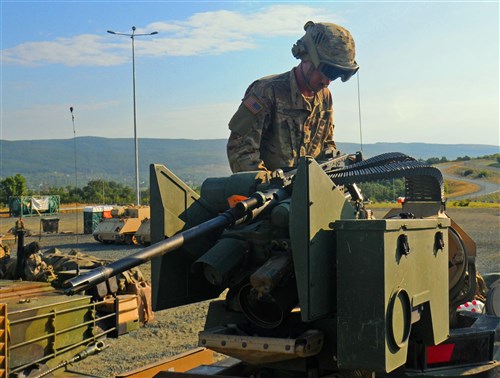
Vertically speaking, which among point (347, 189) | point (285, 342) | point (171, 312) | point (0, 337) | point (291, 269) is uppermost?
point (347, 189)

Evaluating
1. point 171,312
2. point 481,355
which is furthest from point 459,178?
point 481,355

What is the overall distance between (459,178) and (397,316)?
4915 cm

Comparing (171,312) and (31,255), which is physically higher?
(31,255)

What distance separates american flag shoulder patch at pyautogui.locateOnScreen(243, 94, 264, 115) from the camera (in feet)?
18.6

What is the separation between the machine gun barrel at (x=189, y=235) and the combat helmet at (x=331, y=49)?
5.27 ft

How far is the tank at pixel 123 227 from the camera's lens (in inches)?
1024

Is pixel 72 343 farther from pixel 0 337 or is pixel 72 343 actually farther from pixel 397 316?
pixel 397 316

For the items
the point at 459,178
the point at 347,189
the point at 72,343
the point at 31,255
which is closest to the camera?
the point at 347,189

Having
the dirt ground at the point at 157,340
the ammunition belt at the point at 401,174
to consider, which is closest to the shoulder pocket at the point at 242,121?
the ammunition belt at the point at 401,174

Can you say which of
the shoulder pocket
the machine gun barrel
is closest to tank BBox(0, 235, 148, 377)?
the shoulder pocket

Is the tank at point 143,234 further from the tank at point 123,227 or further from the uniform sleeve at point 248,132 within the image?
the uniform sleeve at point 248,132

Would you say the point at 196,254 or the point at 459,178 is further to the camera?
the point at 459,178

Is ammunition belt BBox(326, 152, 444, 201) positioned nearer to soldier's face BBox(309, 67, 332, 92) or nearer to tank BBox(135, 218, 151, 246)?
soldier's face BBox(309, 67, 332, 92)

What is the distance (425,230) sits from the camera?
3895mm
